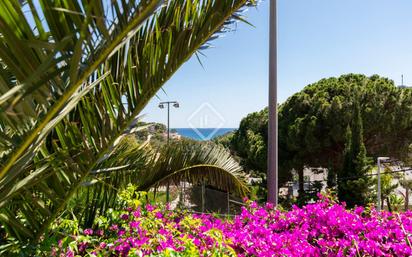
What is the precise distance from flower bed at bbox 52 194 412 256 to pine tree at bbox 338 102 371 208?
13.3 m

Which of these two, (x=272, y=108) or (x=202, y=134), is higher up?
(x=272, y=108)

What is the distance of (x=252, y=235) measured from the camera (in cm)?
346

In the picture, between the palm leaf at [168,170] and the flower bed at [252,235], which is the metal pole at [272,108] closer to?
the palm leaf at [168,170]

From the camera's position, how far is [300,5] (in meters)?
6.63

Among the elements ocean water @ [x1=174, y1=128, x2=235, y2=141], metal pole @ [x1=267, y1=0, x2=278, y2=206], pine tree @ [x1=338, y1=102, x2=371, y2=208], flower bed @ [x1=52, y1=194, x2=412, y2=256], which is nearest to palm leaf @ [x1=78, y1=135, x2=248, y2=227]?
flower bed @ [x1=52, y1=194, x2=412, y2=256]

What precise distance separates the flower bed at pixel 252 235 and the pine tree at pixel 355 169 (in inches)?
524

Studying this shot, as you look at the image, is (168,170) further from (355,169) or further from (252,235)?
(355,169)

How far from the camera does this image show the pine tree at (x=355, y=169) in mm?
16719

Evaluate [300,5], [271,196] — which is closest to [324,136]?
[300,5]

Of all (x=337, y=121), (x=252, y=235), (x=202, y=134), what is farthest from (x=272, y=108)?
(x=337, y=121)

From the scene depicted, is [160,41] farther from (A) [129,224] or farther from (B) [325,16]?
(B) [325,16]

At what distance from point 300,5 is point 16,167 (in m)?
6.09

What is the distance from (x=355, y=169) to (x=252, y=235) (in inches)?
584

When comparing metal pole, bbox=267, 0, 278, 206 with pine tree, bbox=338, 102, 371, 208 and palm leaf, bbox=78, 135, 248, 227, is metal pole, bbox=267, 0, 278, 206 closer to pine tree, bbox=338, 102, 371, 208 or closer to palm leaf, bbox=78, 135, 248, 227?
palm leaf, bbox=78, 135, 248, 227
